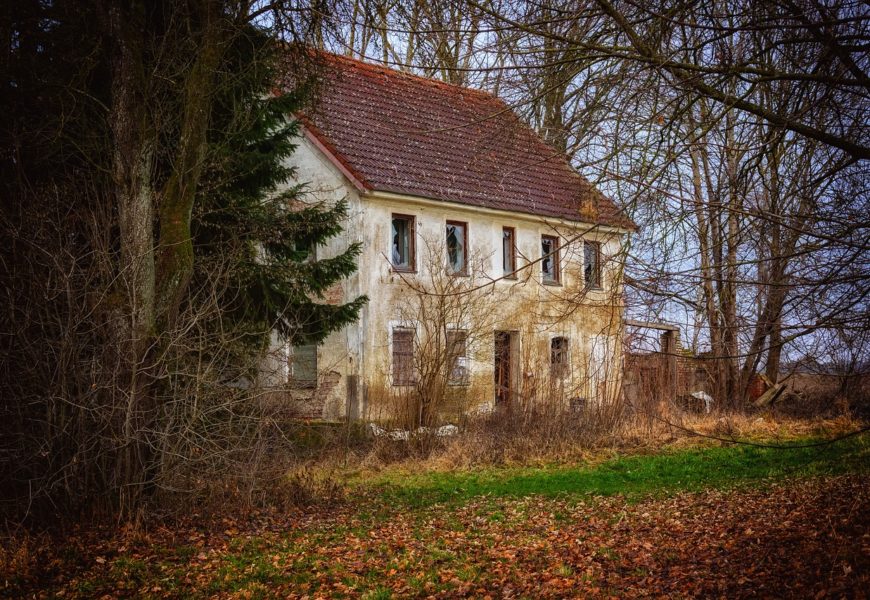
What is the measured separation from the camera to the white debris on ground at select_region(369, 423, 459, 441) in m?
16.0

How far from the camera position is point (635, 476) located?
1325 cm

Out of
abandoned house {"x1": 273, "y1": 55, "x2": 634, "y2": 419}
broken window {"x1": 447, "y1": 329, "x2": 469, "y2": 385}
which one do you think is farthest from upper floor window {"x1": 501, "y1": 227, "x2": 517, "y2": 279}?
broken window {"x1": 447, "y1": 329, "x2": 469, "y2": 385}

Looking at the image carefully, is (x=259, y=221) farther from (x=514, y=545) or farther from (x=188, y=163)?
(x=514, y=545)

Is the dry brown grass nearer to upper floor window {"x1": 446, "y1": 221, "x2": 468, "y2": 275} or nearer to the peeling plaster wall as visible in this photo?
the peeling plaster wall

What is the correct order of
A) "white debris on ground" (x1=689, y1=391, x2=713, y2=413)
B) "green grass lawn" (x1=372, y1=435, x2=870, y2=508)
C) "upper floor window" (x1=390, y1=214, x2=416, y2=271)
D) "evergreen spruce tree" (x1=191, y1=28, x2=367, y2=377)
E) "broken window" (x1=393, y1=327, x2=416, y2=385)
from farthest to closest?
"upper floor window" (x1=390, y1=214, x2=416, y2=271)
"white debris on ground" (x1=689, y1=391, x2=713, y2=413)
"broken window" (x1=393, y1=327, x2=416, y2=385)
"evergreen spruce tree" (x1=191, y1=28, x2=367, y2=377)
"green grass lawn" (x1=372, y1=435, x2=870, y2=508)

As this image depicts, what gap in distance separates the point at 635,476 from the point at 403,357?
806 cm

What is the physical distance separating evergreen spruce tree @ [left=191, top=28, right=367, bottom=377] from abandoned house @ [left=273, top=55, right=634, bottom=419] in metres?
2.02

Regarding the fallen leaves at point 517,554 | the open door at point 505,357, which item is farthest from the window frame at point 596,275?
the open door at point 505,357

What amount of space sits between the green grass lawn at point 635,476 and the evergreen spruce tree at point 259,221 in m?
3.06

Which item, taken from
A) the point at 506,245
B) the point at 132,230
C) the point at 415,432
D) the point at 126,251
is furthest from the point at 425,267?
the point at 126,251

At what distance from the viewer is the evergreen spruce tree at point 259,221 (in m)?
12.8

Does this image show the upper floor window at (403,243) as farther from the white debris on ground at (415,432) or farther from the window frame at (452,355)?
the white debris on ground at (415,432)

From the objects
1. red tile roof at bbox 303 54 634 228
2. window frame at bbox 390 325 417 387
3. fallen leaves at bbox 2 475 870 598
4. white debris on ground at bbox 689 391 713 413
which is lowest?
fallen leaves at bbox 2 475 870 598

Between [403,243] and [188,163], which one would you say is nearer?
[188,163]
